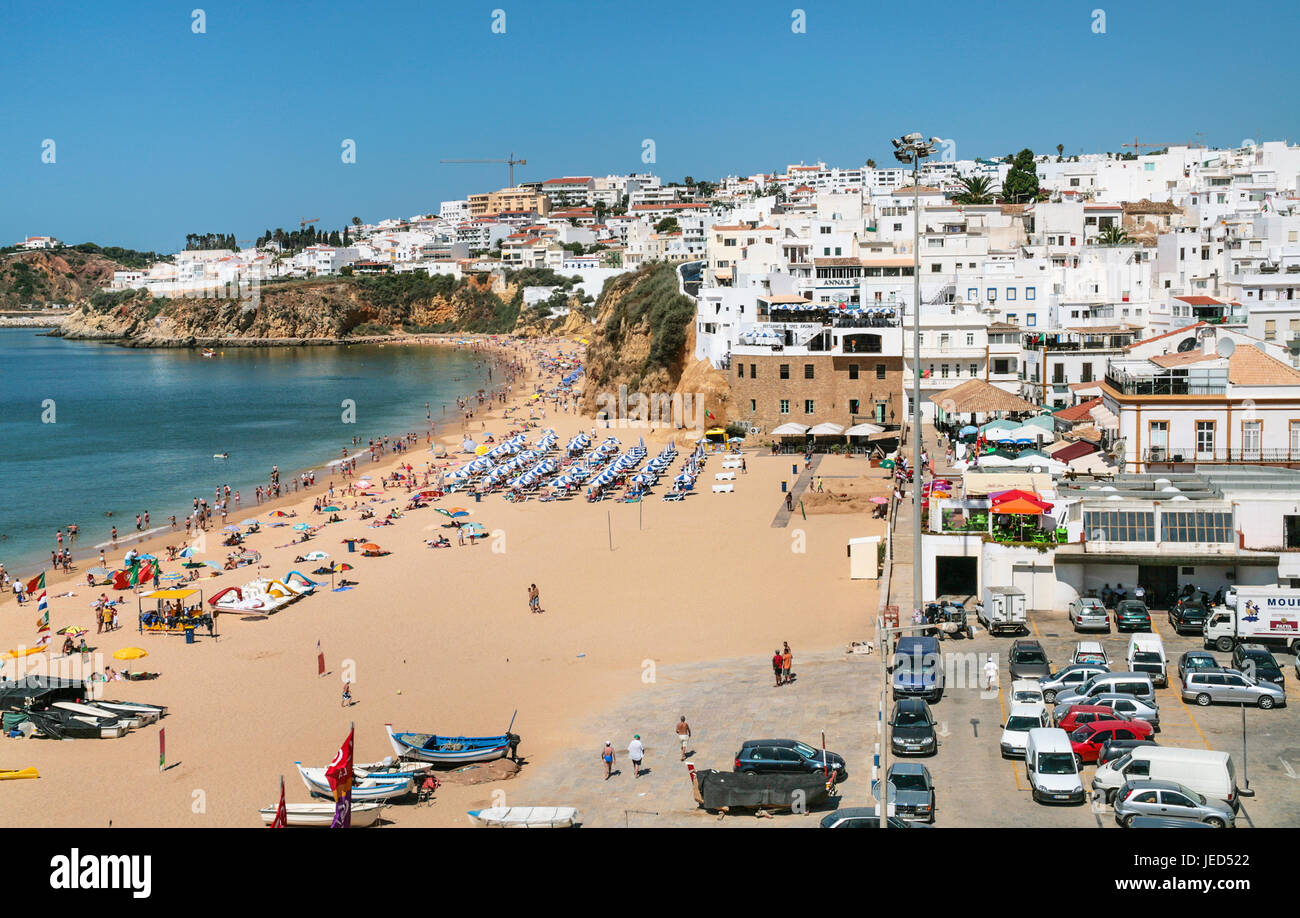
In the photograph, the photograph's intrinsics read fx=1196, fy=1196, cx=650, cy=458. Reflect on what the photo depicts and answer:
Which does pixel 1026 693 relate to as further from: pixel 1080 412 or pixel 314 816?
pixel 1080 412

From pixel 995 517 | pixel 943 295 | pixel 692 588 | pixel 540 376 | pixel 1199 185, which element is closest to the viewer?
pixel 995 517

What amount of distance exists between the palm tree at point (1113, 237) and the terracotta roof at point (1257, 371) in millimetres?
33961

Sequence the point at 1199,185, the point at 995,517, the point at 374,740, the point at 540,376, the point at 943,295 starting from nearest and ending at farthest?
the point at 374,740 → the point at 995,517 → the point at 943,295 → the point at 1199,185 → the point at 540,376

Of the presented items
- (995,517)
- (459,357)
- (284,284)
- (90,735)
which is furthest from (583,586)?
(284,284)

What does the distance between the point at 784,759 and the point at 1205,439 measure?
16868 mm

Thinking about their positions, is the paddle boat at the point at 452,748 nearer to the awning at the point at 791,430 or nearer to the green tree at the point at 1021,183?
the awning at the point at 791,430

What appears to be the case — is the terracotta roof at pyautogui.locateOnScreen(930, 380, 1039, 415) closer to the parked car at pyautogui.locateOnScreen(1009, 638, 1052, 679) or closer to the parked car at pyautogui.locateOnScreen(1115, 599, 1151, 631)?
the parked car at pyautogui.locateOnScreen(1115, 599, 1151, 631)

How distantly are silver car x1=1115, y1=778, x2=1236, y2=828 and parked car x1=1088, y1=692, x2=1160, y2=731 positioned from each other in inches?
124

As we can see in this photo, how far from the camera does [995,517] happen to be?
81.0 ft

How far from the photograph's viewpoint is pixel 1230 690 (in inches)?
687

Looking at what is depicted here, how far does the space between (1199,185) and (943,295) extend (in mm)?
40570
